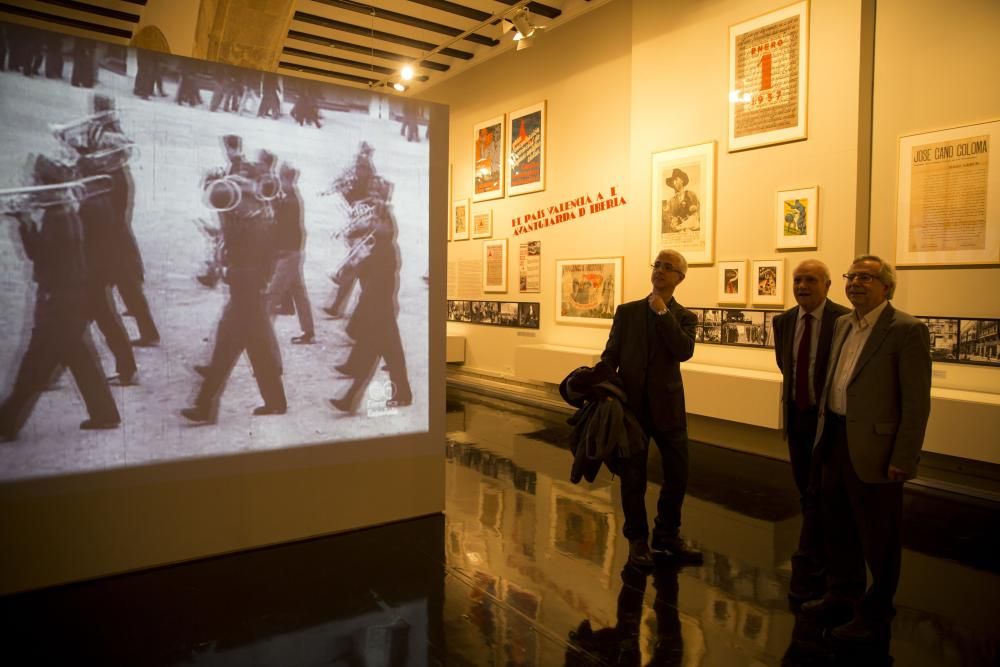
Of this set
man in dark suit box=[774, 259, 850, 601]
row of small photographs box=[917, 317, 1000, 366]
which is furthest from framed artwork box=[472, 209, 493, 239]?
man in dark suit box=[774, 259, 850, 601]

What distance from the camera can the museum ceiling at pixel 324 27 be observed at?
5.92 meters

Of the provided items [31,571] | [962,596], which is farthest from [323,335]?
[962,596]

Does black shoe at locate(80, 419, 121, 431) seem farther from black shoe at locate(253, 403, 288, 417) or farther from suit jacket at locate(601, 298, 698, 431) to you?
suit jacket at locate(601, 298, 698, 431)

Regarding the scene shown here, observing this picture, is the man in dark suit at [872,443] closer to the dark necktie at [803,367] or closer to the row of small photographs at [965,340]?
the dark necktie at [803,367]

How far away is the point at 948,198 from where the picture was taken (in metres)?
4.63

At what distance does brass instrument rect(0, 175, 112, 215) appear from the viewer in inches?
120

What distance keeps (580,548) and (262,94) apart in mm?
3008

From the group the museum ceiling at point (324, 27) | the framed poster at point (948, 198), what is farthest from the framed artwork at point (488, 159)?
the framed poster at point (948, 198)

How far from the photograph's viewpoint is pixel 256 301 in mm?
3627

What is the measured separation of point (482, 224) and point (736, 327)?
4.53 m

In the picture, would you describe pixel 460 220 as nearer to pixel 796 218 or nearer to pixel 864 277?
pixel 796 218

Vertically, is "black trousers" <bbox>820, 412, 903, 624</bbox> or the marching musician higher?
the marching musician

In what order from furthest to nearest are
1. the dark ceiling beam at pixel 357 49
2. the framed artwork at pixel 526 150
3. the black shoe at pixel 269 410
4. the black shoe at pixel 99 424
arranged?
the dark ceiling beam at pixel 357 49 → the framed artwork at pixel 526 150 → the black shoe at pixel 269 410 → the black shoe at pixel 99 424

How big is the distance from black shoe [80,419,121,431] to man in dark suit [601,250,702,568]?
97.4 inches
